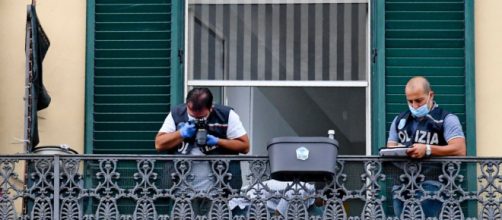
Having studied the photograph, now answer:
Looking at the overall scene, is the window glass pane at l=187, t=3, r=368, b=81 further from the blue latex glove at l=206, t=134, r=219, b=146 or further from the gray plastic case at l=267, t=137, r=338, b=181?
the gray plastic case at l=267, t=137, r=338, b=181

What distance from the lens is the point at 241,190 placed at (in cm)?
1287

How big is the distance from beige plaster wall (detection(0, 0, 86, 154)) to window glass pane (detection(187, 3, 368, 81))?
934 mm

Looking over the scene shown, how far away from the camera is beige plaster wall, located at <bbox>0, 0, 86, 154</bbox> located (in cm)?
1405

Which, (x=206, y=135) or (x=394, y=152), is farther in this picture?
(x=206, y=135)

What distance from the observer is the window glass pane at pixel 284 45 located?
46.9 ft

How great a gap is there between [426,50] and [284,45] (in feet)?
3.89

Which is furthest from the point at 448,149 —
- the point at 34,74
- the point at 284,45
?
the point at 34,74

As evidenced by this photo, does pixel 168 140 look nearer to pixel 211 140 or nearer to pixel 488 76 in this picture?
pixel 211 140

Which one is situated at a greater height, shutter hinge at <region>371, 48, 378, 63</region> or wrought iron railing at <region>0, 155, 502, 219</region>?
shutter hinge at <region>371, 48, 378, 63</region>

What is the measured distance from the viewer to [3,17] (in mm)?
14234

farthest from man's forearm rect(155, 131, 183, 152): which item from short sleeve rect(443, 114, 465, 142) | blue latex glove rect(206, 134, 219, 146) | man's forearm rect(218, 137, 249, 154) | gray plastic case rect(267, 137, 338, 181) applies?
short sleeve rect(443, 114, 465, 142)

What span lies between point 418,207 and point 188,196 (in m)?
1.70

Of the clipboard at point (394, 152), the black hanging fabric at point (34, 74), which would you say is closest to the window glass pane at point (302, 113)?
the clipboard at point (394, 152)

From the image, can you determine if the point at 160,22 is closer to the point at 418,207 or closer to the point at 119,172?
the point at 119,172
